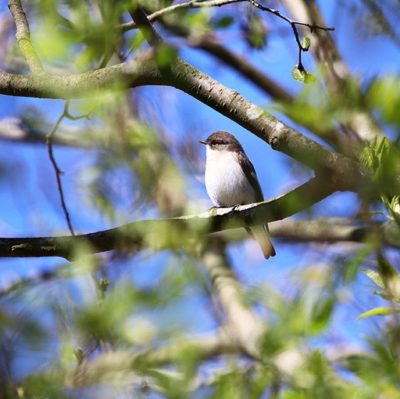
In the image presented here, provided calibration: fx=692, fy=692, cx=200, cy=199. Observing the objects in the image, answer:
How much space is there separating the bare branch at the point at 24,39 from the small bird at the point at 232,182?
2485 mm

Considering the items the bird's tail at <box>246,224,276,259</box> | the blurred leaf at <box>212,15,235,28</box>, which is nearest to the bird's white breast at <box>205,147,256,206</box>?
the bird's tail at <box>246,224,276,259</box>

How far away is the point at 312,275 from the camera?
2213 mm

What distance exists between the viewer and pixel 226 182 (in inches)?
217

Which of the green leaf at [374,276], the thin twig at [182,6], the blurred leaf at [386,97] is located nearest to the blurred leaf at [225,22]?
the thin twig at [182,6]

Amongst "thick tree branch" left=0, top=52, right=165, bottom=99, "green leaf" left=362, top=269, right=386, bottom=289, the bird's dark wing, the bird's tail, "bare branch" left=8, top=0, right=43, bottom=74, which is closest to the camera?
"green leaf" left=362, top=269, right=386, bottom=289

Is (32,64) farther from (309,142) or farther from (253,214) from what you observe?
(309,142)

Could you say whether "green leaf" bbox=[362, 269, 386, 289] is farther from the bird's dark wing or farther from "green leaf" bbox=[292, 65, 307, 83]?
the bird's dark wing

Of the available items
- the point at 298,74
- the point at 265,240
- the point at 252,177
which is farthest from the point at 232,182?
the point at 298,74

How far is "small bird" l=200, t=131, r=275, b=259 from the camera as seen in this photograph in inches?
216

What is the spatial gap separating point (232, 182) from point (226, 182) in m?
0.08

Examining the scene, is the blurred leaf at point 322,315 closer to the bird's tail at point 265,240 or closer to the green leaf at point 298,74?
the green leaf at point 298,74

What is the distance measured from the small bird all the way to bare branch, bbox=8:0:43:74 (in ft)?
8.15

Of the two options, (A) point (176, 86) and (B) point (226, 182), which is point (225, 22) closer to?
(A) point (176, 86)

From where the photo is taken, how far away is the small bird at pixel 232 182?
550 centimetres
